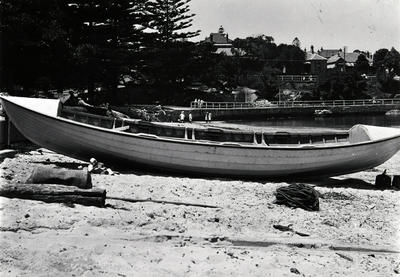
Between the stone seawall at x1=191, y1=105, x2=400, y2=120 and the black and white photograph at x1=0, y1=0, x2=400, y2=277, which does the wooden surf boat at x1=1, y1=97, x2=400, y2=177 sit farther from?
the stone seawall at x1=191, y1=105, x2=400, y2=120

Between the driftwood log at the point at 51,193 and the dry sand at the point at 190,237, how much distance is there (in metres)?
0.13

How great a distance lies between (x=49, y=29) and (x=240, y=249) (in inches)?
728

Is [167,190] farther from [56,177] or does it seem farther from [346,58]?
[346,58]

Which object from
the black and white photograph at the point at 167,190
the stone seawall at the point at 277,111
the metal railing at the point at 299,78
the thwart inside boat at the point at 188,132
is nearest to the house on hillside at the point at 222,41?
the metal railing at the point at 299,78

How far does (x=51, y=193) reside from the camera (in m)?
6.90

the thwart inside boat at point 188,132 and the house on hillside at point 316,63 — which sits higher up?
the house on hillside at point 316,63

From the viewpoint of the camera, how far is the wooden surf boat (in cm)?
1104

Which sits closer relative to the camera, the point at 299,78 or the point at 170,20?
the point at 170,20

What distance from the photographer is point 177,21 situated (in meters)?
51.2

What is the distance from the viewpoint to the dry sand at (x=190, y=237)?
536cm

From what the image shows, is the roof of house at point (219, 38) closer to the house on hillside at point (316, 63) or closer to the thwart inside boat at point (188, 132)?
the house on hillside at point (316, 63)

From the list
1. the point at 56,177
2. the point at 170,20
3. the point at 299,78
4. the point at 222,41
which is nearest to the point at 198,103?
the point at 170,20

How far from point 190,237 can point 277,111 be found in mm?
47321

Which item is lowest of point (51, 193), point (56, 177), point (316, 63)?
point (51, 193)
